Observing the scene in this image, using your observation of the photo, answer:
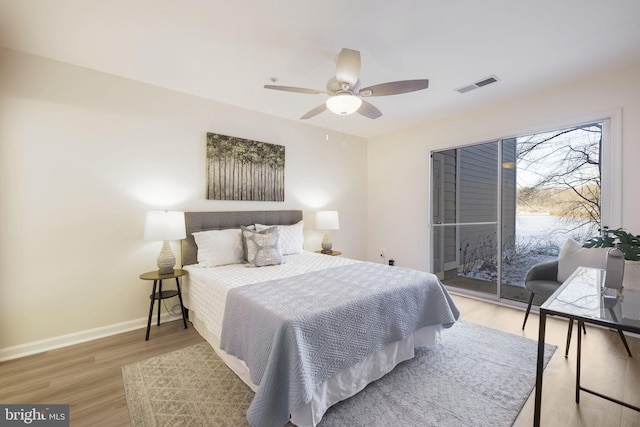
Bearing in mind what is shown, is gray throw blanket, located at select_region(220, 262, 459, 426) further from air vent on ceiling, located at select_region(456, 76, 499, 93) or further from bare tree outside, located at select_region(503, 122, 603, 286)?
air vent on ceiling, located at select_region(456, 76, 499, 93)

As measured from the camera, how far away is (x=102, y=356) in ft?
7.95

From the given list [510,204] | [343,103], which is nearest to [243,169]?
[343,103]

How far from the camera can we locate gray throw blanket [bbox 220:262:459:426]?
4.84ft

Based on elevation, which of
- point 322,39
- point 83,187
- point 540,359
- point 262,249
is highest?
point 322,39

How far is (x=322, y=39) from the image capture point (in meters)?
2.24

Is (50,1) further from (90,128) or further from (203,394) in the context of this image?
(203,394)

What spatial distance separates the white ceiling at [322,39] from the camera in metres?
1.93

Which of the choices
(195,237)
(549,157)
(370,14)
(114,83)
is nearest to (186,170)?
(195,237)

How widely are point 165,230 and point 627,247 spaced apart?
3.55 m

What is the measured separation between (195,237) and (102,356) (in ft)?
4.31

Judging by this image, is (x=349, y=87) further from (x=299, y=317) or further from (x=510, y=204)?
(x=510, y=204)

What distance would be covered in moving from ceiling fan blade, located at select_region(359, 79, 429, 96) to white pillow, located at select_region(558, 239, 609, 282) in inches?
92.1

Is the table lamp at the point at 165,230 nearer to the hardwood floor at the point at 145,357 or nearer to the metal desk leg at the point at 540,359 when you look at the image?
the hardwood floor at the point at 145,357

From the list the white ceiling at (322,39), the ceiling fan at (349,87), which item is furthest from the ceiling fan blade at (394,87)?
the white ceiling at (322,39)
